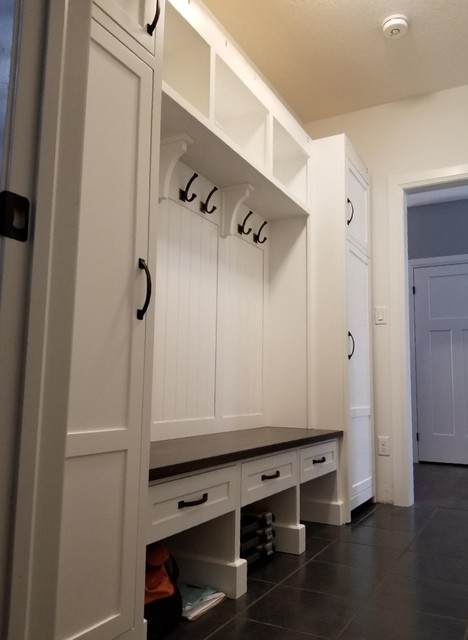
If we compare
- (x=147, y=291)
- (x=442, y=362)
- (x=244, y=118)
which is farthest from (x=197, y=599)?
(x=442, y=362)

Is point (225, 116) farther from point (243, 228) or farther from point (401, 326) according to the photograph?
point (401, 326)

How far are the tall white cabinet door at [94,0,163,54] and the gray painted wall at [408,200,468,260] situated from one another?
464 cm

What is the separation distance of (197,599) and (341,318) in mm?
1733

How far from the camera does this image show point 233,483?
1997 millimetres

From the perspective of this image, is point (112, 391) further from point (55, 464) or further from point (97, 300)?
point (55, 464)

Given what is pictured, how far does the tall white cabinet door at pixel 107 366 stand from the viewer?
1275mm

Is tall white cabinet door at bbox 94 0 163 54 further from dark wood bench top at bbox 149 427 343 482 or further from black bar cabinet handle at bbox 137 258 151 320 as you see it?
dark wood bench top at bbox 149 427 343 482

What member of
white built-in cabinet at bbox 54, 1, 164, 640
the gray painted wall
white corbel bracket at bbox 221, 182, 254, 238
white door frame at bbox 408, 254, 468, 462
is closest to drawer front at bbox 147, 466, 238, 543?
white built-in cabinet at bbox 54, 1, 164, 640

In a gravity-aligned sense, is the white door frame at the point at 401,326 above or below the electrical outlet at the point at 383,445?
above

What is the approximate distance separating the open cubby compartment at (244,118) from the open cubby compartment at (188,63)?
26 centimetres

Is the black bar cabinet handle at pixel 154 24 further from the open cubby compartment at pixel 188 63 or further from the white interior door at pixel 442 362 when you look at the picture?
the white interior door at pixel 442 362

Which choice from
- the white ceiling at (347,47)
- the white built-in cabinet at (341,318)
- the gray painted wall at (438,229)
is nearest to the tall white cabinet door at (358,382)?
the white built-in cabinet at (341,318)

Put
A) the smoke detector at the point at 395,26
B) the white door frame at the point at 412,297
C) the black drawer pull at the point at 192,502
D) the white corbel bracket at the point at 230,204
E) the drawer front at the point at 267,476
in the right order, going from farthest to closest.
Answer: the white door frame at the point at 412,297, the smoke detector at the point at 395,26, the white corbel bracket at the point at 230,204, the drawer front at the point at 267,476, the black drawer pull at the point at 192,502

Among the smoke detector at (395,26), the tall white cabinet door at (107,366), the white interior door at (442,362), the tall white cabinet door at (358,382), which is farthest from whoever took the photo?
the white interior door at (442,362)
